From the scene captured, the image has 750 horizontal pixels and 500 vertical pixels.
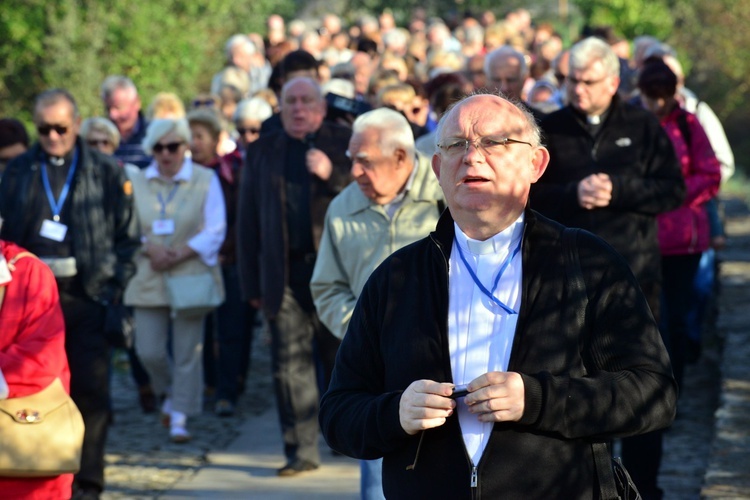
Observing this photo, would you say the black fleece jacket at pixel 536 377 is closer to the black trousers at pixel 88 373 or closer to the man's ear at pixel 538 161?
the man's ear at pixel 538 161

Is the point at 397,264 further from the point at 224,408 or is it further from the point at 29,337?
the point at 224,408

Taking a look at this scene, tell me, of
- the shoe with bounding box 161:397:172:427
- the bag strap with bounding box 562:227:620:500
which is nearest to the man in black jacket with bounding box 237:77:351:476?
the shoe with bounding box 161:397:172:427

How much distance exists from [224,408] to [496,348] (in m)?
7.19

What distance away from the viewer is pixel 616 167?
7.12m

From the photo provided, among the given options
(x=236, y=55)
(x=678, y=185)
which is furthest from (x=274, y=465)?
(x=236, y=55)

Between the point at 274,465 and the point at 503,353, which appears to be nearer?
the point at 503,353

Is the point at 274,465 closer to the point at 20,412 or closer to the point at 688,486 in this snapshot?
the point at 688,486

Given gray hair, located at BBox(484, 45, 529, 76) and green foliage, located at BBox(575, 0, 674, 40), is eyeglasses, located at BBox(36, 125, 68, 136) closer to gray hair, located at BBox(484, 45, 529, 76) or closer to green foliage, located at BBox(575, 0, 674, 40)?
gray hair, located at BBox(484, 45, 529, 76)

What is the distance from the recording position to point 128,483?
340 inches

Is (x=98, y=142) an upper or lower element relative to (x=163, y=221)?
upper

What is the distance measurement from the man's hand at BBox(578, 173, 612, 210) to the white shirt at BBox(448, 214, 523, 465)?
3049 millimetres

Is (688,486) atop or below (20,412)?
below

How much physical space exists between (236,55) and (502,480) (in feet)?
50.2

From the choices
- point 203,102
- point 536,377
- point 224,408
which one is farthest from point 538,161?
Result: point 203,102
